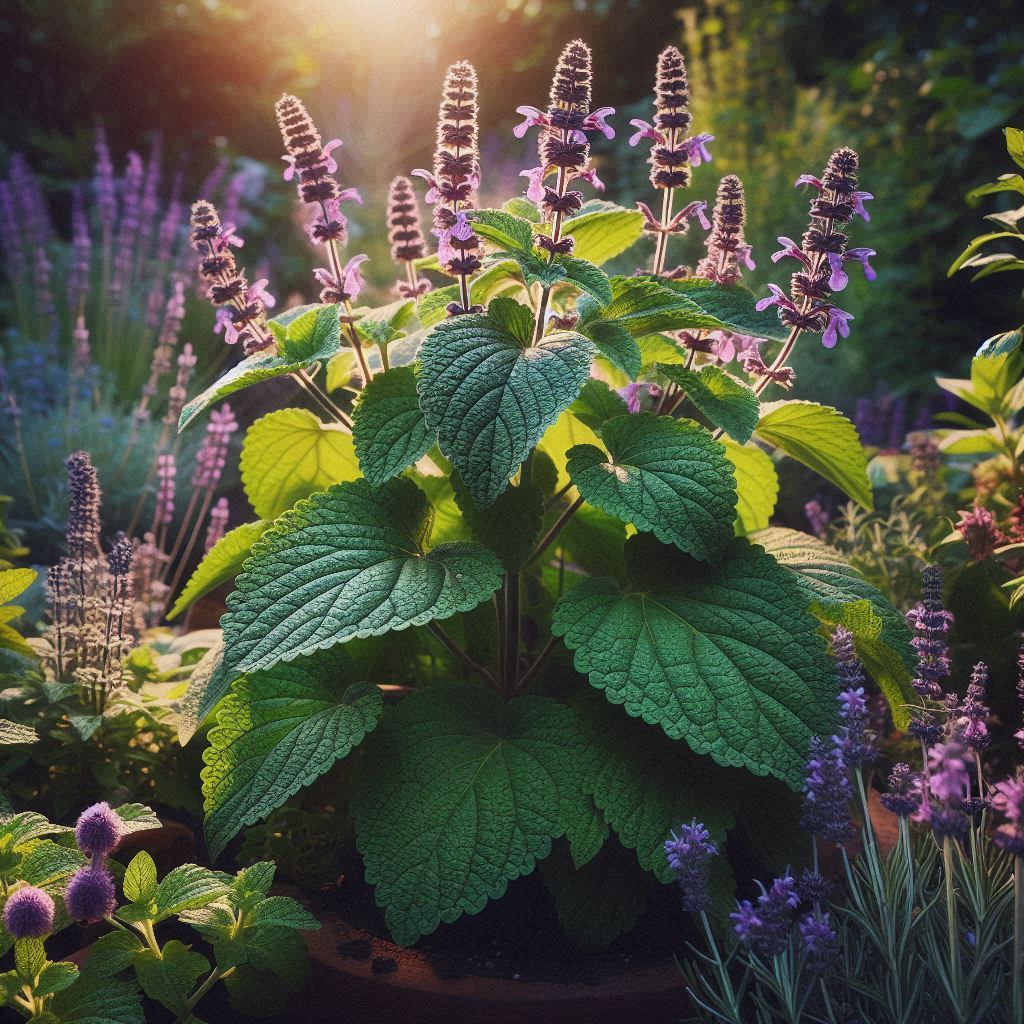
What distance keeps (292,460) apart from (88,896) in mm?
907

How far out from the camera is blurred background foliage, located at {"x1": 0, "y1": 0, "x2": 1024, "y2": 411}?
4.83 m

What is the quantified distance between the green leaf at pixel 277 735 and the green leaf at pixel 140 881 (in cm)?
10

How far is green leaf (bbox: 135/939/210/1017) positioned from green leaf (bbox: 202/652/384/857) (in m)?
0.14

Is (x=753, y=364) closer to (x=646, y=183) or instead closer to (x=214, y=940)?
(x=214, y=940)

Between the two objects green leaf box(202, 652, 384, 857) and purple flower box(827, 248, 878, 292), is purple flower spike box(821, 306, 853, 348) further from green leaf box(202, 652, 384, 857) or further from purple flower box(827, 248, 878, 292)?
green leaf box(202, 652, 384, 857)

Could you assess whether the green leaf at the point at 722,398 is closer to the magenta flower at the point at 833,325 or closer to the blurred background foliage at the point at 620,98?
the magenta flower at the point at 833,325

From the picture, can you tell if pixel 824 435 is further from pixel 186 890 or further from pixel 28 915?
pixel 28 915

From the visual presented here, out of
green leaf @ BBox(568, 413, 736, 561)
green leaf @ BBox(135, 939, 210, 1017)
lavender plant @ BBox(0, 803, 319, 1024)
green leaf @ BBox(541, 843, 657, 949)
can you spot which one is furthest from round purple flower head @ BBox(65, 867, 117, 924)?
green leaf @ BBox(568, 413, 736, 561)

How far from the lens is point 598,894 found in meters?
1.46

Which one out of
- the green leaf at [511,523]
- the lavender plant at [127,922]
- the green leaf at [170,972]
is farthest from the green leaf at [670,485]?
the green leaf at [170,972]

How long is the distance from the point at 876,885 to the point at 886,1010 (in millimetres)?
137

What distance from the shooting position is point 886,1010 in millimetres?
1188

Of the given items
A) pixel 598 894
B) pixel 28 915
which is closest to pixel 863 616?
pixel 598 894

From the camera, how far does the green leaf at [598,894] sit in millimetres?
1431
